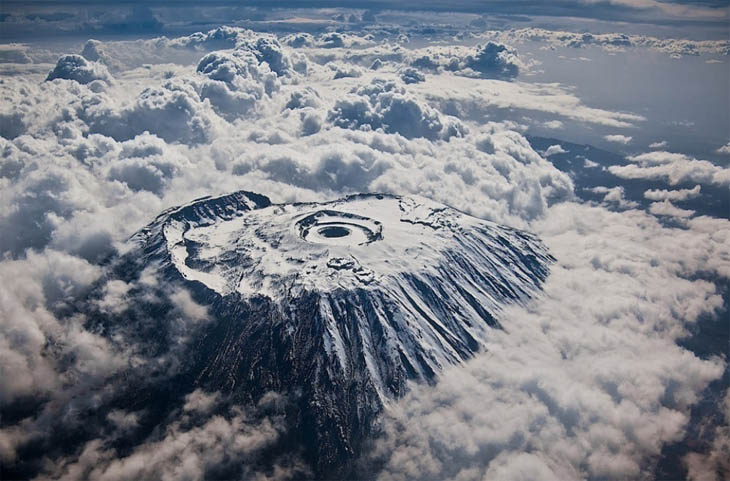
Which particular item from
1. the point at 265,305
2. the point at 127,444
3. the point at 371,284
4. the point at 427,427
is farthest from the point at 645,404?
the point at 127,444

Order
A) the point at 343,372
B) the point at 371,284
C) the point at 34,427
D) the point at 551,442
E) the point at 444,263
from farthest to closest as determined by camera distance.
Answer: the point at 444,263 < the point at 371,284 < the point at 343,372 < the point at 34,427 < the point at 551,442

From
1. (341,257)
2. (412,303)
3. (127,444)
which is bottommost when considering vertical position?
(127,444)

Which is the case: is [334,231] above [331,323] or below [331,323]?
above

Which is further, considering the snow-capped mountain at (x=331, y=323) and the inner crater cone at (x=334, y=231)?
the inner crater cone at (x=334, y=231)

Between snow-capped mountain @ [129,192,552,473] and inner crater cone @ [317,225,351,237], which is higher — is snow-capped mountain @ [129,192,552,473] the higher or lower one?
the lower one

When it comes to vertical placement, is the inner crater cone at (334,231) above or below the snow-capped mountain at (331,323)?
above

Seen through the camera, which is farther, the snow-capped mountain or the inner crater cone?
the inner crater cone

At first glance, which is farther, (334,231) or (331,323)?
(334,231)

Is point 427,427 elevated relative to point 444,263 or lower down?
lower down

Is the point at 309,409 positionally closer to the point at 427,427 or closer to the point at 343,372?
the point at 343,372

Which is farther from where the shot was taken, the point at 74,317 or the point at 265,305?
the point at 74,317

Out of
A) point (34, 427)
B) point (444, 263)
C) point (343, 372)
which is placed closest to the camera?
point (34, 427)
